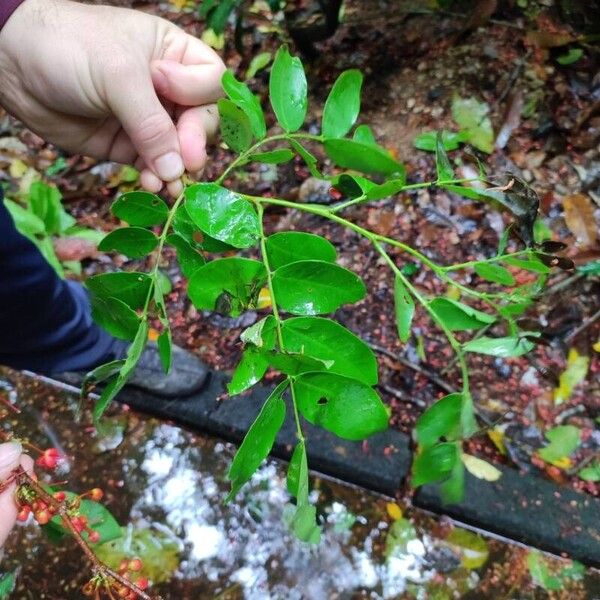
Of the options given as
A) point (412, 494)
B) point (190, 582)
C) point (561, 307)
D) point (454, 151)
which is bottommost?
point (190, 582)

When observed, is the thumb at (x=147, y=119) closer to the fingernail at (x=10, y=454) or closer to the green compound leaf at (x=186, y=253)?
the green compound leaf at (x=186, y=253)

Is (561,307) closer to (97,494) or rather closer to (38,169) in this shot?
(97,494)

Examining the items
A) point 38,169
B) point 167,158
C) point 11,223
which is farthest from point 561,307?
point 38,169

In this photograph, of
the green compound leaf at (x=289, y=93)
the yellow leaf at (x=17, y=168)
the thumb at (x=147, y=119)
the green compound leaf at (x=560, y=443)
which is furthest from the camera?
the yellow leaf at (x=17, y=168)

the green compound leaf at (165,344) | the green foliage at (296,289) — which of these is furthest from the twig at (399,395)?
the green compound leaf at (165,344)

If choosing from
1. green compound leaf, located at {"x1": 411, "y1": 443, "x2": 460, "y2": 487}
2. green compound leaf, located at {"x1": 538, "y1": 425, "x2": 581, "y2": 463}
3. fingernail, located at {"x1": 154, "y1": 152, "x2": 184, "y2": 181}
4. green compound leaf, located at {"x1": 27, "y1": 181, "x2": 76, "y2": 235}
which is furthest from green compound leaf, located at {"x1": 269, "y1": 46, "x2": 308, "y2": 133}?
green compound leaf, located at {"x1": 27, "y1": 181, "x2": 76, "y2": 235}
